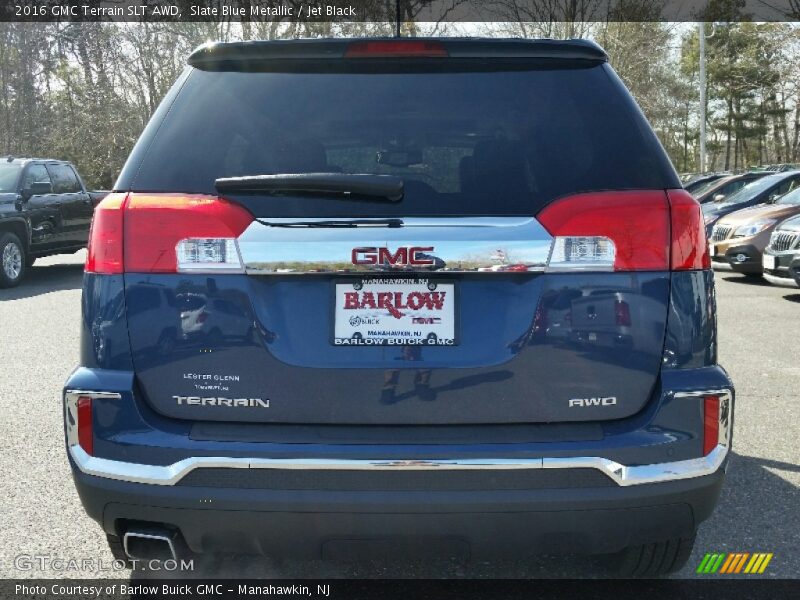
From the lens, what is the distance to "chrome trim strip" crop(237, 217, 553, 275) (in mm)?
2273

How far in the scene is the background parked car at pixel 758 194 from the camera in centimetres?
1556

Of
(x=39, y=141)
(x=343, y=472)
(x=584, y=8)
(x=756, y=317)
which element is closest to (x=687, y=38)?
(x=584, y=8)

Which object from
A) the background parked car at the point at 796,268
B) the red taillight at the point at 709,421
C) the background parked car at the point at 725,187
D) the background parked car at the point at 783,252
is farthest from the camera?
the background parked car at the point at 725,187

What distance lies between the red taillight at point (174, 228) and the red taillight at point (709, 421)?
→ 139 centimetres

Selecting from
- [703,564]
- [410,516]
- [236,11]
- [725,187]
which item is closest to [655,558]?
[703,564]

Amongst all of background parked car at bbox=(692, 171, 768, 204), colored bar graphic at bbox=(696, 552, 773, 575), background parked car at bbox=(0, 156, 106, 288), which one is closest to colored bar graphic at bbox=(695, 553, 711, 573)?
colored bar graphic at bbox=(696, 552, 773, 575)

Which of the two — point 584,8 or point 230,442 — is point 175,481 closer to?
point 230,442

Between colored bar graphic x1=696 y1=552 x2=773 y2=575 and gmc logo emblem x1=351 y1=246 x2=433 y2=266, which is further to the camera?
colored bar graphic x1=696 y1=552 x2=773 y2=575

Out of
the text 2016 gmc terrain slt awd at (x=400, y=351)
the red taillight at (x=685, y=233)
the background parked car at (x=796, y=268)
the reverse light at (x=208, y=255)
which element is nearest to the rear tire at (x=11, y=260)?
the background parked car at (x=796, y=268)

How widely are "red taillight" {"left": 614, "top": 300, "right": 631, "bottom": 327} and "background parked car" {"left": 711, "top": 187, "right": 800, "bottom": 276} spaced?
11374 mm

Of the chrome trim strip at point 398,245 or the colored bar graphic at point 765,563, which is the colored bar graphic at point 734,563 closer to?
the colored bar graphic at point 765,563

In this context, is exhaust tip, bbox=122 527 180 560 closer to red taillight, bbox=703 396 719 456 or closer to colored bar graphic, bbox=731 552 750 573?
red taillight, bbox=703 396 719 456

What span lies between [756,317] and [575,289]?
26.5ft

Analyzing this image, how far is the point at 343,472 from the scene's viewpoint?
7.47ft
